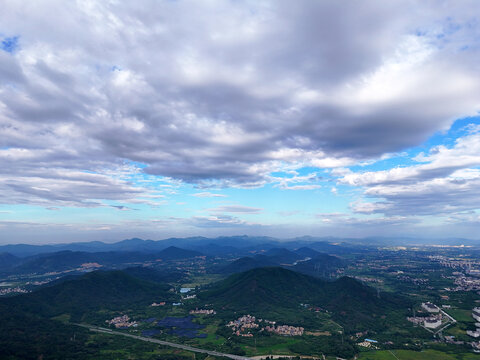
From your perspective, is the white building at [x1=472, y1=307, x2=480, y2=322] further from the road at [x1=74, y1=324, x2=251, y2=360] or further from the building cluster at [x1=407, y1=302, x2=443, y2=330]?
the road at [x1=74, y1=324, x2=251, y2=360]

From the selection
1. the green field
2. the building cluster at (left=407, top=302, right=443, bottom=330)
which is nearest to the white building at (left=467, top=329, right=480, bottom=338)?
the building cluster at (left=407, top=302, right=443, bottom=330)

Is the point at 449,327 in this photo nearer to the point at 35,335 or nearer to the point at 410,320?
the point at 410,320

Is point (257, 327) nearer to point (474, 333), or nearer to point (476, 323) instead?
point (474, 333)

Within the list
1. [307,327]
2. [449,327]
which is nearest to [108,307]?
[307,327]

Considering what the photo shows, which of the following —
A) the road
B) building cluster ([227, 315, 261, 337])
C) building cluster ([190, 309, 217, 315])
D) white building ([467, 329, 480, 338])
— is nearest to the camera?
the road

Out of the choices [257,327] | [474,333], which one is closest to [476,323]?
[474,333]
